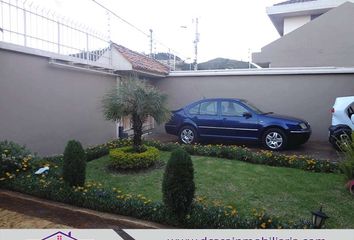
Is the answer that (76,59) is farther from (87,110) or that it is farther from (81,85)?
(87,110)

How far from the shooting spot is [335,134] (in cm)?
884

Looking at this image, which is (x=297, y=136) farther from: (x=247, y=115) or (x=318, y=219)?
(x=318, y=219)

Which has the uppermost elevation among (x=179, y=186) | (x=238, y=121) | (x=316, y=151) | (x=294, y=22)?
(x=294, y=22)

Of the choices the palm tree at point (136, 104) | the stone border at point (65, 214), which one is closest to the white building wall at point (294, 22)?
the palm tree at point (136, 104)

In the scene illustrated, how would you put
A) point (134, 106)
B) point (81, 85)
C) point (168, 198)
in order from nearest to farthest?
point (168, 198), point (134, 106), point (81, 85)

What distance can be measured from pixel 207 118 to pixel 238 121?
99cm

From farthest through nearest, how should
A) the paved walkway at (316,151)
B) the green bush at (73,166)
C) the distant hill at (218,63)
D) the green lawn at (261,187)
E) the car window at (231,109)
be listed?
the distant hill at (218,63) < the car window at (231,109) < the paved walkway at (316,151) < the green bush at (73,166) < the green lawn at (261,187)

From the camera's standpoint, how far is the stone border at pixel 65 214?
407 centimetres

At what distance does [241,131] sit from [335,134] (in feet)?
8.54

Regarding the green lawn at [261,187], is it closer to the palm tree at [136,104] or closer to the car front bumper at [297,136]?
the palm tree at [136,104]

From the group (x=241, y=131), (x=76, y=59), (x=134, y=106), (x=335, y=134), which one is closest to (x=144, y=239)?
(x=134, y=106)

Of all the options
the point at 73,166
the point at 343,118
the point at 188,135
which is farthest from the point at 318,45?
the point at 73,166

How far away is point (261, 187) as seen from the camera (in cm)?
551

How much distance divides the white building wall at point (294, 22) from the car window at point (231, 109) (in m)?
13.8
